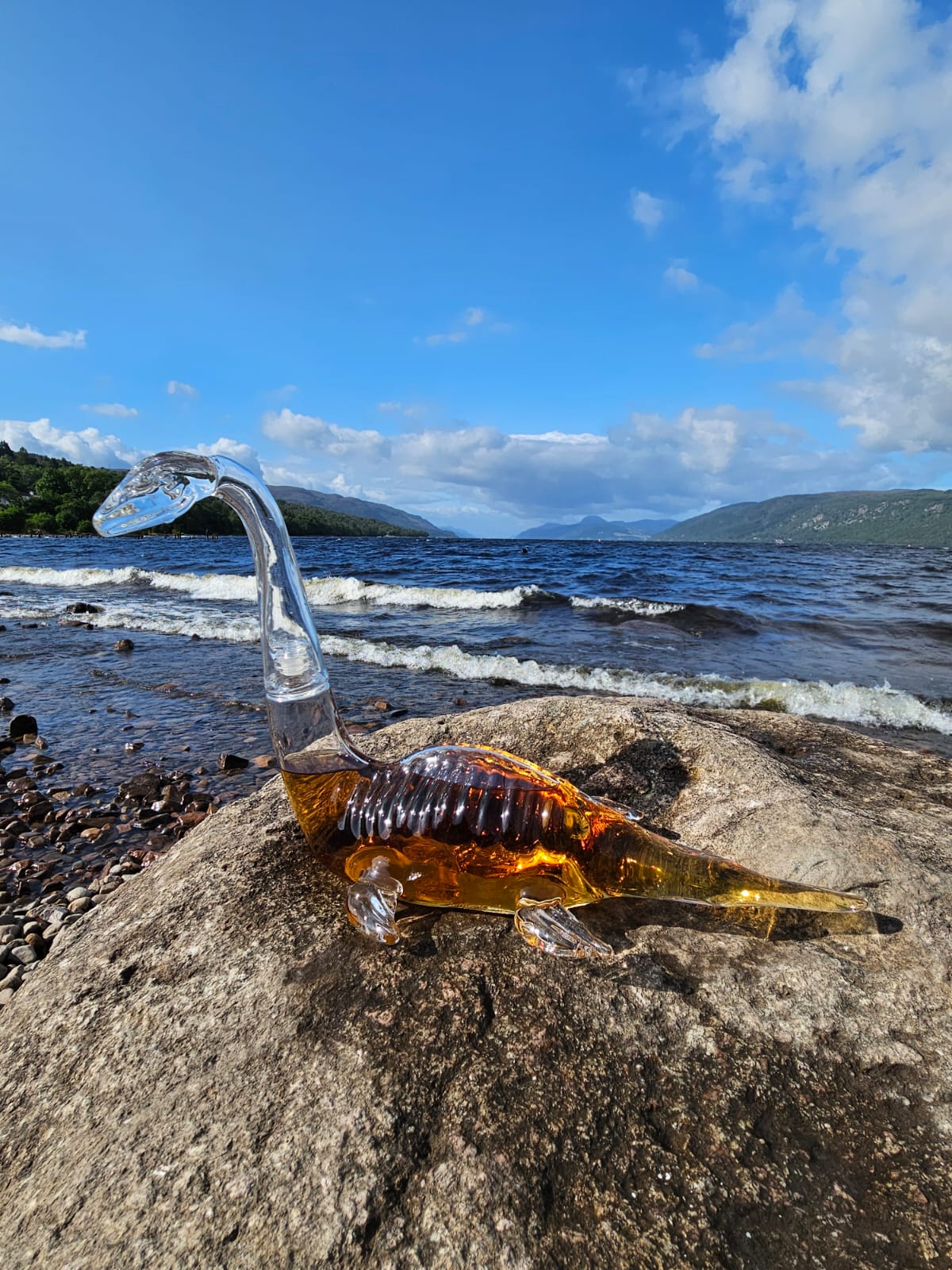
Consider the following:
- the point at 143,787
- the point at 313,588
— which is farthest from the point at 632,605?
the point at 143,787

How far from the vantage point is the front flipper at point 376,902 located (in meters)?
2.17

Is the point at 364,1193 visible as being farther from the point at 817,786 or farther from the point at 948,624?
the point at 948,624

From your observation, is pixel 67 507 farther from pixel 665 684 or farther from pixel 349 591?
pixel 665 684

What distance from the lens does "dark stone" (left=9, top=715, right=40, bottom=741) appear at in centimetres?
701

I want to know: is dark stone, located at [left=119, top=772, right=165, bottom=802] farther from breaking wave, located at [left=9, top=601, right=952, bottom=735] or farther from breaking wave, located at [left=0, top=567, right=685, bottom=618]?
breaking wave, located at [left=0, top=567, right=685, bottom=618]

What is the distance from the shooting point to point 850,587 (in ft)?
78.3

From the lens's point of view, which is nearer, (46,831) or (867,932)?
(867,932)

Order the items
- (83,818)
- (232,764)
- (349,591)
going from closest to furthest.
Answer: (83,818)
(232,764)
(349,591)

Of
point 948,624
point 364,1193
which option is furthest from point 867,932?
point 948,624

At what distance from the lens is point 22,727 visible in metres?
7.12

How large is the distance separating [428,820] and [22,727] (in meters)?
6.89

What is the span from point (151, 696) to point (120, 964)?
739 centimetres

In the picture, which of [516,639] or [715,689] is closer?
[715,689]

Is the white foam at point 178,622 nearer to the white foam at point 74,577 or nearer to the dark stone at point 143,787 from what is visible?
the dark stone at point 143,787
